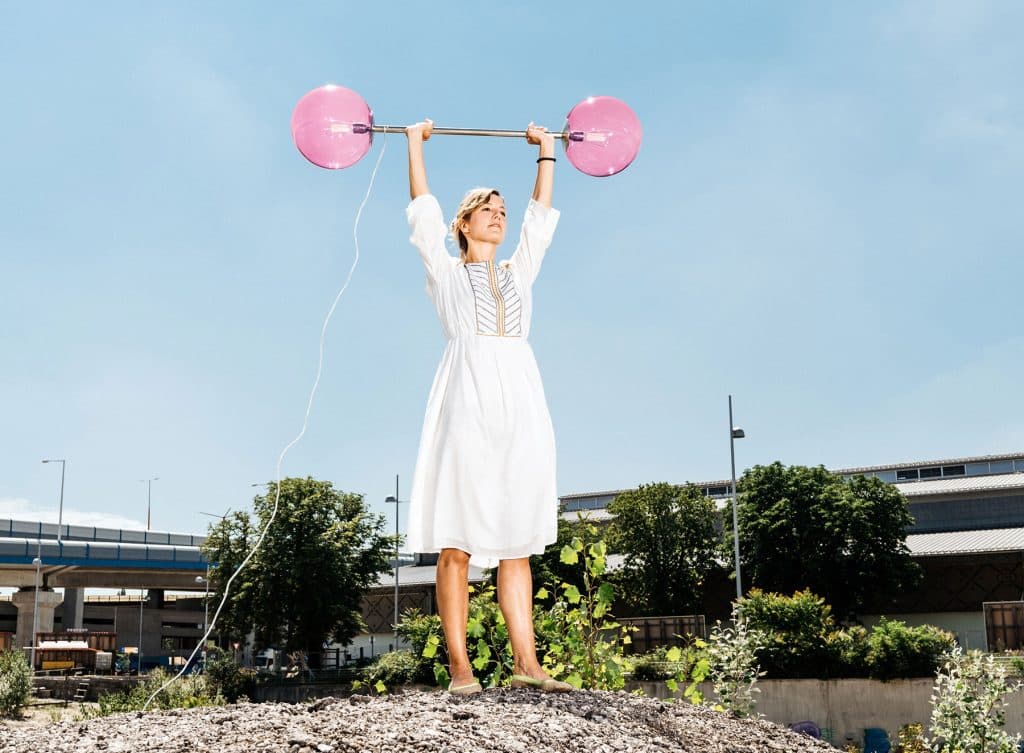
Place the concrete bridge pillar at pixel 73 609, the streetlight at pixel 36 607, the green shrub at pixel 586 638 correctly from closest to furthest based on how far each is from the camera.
→ 1. the green shrub at pixel 586 638
2. the streetlight at pixel 36 607
3. the concrete bridge pillar at pixel 73 609

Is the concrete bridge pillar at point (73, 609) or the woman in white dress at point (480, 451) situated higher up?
the woman in white dress at point (480, 451)

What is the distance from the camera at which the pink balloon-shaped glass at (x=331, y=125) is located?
303 inches

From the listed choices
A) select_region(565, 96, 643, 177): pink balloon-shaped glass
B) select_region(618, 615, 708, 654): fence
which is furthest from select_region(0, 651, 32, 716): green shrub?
select_region(565, 96, 643, 177): pink balloon-shaped glass

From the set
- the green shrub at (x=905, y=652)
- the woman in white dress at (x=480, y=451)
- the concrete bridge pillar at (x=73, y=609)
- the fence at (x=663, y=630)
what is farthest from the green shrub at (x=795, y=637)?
the concrete bridge pillar at (x=73, y=609)

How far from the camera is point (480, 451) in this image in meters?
7.13

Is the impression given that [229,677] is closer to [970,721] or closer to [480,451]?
[970,721]

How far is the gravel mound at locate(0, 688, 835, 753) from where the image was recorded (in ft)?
17.1

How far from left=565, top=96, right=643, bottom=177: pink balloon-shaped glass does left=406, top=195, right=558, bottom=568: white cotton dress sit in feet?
4.04

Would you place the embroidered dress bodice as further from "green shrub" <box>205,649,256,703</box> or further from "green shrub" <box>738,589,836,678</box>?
"green shrub" <box>205,649,256,703</box>

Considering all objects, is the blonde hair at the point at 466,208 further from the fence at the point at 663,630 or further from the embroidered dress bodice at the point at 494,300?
the fence at the point at 663,630

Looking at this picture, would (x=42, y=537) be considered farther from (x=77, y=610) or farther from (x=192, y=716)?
(x=192, y=716)

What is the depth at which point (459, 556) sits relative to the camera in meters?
7.14

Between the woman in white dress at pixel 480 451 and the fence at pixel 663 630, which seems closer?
the woman in white dress at pixel 480 451

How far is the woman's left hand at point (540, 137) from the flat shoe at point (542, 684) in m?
4.05
